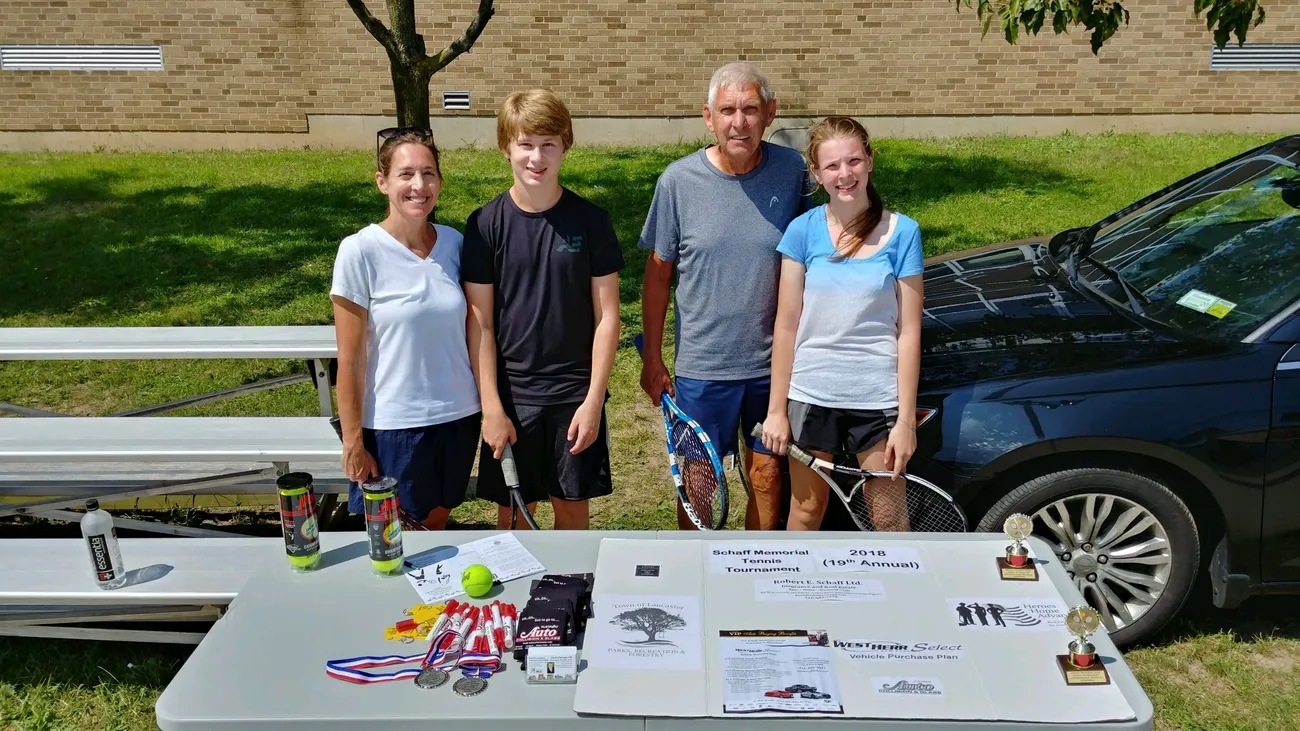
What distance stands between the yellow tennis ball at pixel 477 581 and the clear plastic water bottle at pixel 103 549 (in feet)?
4.28

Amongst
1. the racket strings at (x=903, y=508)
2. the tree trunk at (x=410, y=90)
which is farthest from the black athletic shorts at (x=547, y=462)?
the tree trunk at (x=410, y=90)

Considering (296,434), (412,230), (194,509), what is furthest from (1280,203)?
(194,509)

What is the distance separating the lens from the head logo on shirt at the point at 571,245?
127 inches

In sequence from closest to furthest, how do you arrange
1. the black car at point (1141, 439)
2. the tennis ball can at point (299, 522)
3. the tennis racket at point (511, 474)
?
the tennis ball can at point (299, 522) → the tennis racket at point (511, 474) → the black car at point (1141, 439)

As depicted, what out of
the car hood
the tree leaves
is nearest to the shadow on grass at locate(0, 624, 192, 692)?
the car hood

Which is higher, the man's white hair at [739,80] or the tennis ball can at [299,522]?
the man's white hair at [739,80]

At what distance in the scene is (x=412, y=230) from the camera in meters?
3.21

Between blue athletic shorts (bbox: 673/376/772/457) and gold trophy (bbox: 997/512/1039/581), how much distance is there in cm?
99

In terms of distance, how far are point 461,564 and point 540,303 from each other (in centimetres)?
86

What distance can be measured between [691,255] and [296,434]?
199cm

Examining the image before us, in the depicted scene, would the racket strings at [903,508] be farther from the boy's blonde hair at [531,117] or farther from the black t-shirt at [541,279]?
the boy's blonde hair at [531,117]

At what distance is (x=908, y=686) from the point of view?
7.55 ft

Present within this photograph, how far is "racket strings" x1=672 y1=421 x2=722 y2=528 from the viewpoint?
134 inches

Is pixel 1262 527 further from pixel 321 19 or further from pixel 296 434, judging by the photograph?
pixel 321 19
